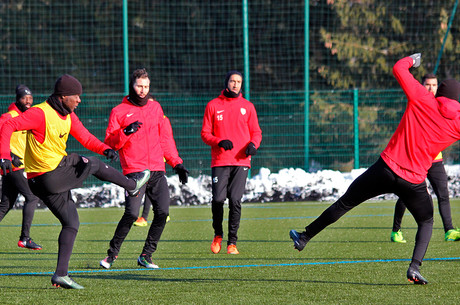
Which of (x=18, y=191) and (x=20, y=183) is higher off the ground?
(x=20, y=183)

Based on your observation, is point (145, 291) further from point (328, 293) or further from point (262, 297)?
point (328, 293)

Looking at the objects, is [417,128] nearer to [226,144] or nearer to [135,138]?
[135,138]

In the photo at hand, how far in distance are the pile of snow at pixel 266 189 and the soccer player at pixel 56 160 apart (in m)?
10.2

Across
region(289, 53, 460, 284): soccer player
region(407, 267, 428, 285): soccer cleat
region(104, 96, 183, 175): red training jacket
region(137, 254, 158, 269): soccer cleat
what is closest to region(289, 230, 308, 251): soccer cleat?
region(289, 53, 460, 284): soccer player

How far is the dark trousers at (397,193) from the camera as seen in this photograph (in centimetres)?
661

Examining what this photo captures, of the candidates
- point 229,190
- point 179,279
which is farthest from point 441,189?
point 179,279

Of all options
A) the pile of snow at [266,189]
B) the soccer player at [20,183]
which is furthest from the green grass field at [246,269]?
the pile of snow at [266,189]

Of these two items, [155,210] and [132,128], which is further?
[155,210]

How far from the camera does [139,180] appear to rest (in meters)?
7.62

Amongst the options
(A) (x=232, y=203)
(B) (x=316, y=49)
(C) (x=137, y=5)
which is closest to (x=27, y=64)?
(C) (x=137, y=5)

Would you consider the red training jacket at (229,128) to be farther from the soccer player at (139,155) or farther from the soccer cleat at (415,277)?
the soccer cleat at (415,277)

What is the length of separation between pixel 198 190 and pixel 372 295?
10.9 metres

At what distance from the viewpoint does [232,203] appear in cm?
945

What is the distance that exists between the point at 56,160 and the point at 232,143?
299 cm
